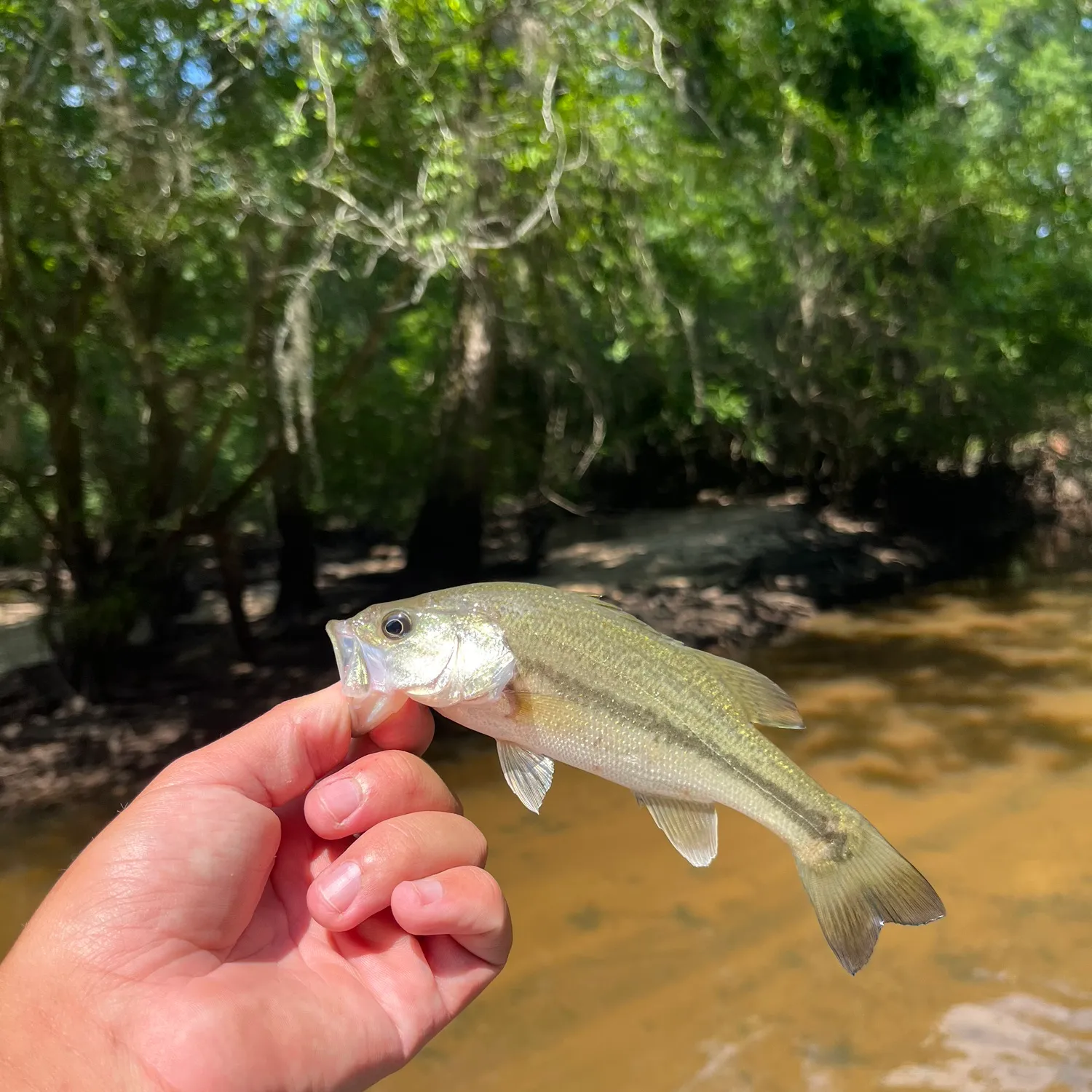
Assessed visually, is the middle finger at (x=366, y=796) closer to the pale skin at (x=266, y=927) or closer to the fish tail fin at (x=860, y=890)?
the pale skin at (x=266, y=927)

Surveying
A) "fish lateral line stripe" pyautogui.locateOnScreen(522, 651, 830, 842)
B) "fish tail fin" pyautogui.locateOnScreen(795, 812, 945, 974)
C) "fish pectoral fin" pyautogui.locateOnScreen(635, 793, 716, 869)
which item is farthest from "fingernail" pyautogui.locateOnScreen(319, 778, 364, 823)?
"fish tail fin" pyautogui.locateOnScreen(795, 812, 945, 974)

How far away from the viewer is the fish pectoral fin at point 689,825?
1745mm

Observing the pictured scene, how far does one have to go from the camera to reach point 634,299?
8.89 m

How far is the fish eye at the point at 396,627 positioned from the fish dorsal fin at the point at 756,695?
64cm

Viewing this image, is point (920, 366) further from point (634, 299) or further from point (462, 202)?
point (462, 202)

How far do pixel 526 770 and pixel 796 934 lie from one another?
344cm

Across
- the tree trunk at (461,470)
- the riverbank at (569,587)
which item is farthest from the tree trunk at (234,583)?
the tree trunk at (461,470)

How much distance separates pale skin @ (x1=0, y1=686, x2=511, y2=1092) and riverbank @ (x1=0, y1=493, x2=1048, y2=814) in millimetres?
4889

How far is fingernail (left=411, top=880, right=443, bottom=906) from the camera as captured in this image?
181 centimetres

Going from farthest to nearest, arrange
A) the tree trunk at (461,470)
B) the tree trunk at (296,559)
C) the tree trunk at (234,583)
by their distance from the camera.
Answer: the tree trunk at (461,470) → the tree trunk at (296,559) → the tree trunk at (234,583)

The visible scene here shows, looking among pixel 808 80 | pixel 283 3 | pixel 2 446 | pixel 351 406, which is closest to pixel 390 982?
pixel 283 3

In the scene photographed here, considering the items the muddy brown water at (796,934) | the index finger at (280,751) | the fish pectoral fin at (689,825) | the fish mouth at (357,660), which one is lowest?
the muddy brown water at (796,934)

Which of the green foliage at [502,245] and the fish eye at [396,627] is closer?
the fish eye at [396,627]

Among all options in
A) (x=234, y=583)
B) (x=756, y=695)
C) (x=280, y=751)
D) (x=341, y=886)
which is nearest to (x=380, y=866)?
(x=341, y=886)
